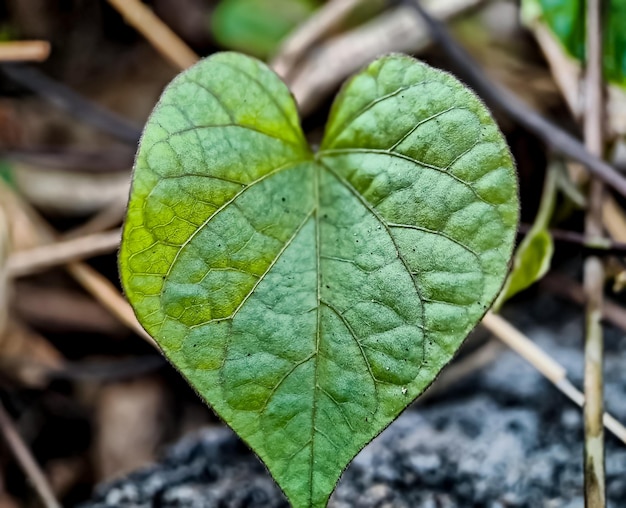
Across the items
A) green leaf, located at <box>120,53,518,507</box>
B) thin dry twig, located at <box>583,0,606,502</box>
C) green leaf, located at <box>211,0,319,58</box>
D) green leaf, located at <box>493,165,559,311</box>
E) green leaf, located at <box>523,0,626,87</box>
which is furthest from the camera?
green leaf, located at <box>211,0,319,58</box>

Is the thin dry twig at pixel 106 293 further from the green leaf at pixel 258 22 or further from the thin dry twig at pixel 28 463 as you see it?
the green leaf at pixel 258 22

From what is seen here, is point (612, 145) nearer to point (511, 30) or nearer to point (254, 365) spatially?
point (511, 30)

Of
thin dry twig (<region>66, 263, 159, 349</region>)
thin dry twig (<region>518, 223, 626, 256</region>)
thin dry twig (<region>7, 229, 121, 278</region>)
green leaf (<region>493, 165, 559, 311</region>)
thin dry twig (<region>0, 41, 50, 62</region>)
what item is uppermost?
thin dry twig (<region>0, 41, 50, 62</region>)

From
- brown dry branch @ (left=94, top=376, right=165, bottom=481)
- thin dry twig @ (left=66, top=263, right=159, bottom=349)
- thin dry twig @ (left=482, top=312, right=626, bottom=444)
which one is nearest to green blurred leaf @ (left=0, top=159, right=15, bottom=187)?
thin dry twig @ (left=66, top=263, right=159, bottom=349)

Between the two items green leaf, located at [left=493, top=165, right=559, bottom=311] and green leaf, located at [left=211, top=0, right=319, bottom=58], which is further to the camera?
green leaf, located at [left=211, top=0, right=319, bottom=58]

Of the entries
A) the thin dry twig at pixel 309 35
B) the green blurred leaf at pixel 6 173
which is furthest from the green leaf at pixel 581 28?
the green blurred leaf at pixel 6 173

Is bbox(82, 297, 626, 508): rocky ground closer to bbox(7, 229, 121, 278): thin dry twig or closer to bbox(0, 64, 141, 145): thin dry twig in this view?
bbox(7, 229, 121, 278): thin dry twig
